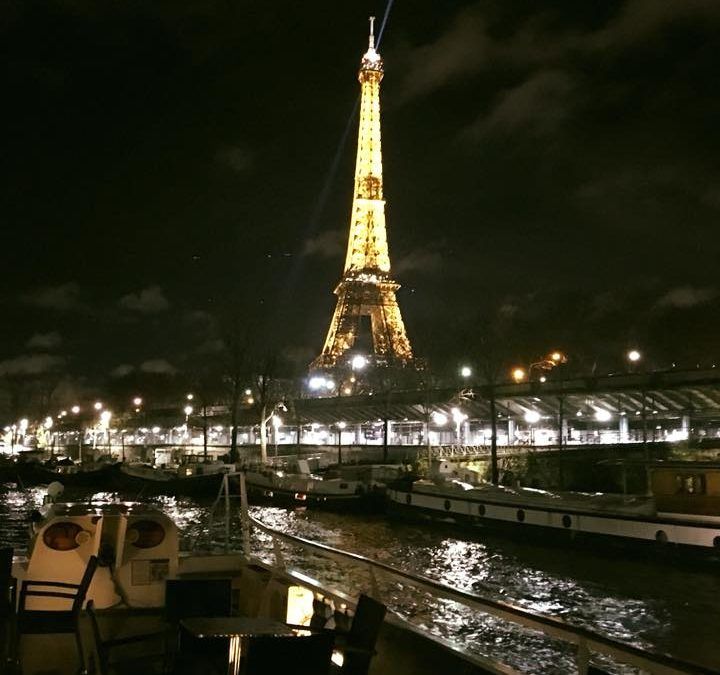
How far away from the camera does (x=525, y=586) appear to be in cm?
2403

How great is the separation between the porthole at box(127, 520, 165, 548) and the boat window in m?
24.5

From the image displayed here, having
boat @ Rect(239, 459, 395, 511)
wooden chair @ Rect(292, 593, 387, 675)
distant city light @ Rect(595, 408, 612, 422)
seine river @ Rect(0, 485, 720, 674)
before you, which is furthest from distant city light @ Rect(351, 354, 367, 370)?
wooden chair @ Rect(292, 593, 387, 675)

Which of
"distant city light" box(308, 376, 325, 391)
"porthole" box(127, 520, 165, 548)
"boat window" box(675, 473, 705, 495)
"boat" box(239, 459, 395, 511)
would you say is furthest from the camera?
"distant city light" box(308, 376, 325, 391)

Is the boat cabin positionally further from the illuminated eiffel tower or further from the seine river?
the illuminated eiffel tower

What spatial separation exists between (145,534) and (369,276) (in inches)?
3940

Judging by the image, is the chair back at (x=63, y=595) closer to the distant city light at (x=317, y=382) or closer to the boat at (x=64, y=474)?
the boat at (x=64, y=474)

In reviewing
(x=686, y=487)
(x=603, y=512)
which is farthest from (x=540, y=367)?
(x=686, y=487)

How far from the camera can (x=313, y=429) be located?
105875 mm

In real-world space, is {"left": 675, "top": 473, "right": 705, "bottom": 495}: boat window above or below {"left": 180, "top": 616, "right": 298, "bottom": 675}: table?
below

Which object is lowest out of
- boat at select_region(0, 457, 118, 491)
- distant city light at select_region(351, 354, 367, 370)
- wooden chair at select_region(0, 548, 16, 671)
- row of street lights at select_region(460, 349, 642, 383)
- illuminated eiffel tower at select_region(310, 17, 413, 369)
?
boat at select_region(0, 457, 118, 491)

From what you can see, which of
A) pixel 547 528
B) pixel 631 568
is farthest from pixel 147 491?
pixel 631 568

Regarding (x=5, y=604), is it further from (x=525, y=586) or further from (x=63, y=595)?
(x=525, y=586)

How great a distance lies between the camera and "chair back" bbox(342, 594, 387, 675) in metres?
6.11

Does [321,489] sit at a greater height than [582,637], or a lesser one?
lesser
